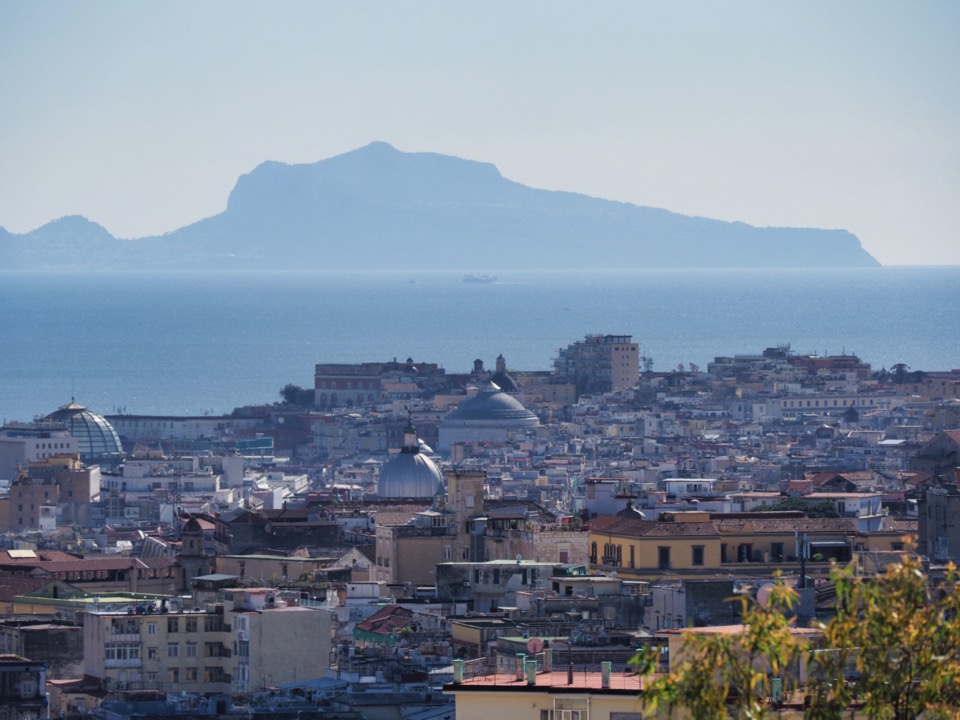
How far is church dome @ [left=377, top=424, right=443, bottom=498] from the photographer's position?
67.4 m

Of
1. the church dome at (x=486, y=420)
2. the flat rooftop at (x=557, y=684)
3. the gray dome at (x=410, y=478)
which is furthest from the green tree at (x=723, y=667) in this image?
the church dome at (x=486, y=420)

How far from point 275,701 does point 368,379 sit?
10643 cm

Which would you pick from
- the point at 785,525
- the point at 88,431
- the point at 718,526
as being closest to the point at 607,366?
the point at 88,431

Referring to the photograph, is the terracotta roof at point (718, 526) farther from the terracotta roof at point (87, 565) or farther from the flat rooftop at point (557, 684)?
the flat rooftop at point (557, 684)

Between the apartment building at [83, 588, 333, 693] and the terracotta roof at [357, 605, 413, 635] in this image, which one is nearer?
the apartment building at [83, 588, 333, 693]

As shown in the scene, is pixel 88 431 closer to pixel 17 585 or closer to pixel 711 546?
pixel 17 585

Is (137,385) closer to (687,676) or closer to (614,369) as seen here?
(614,369)

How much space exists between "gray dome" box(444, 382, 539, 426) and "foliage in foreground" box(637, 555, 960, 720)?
340 feet

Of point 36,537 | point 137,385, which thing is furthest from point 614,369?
point 36,537

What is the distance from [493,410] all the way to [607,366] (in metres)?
21.8

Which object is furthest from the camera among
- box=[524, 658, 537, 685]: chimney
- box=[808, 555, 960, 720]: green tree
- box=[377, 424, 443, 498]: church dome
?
box=[377, 424, 443, 498]: church dome

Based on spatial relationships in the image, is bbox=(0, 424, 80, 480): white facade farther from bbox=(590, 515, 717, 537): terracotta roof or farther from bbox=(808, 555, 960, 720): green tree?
bbox=(808, 555, 960, 720): green tree

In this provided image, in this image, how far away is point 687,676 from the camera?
12422mm

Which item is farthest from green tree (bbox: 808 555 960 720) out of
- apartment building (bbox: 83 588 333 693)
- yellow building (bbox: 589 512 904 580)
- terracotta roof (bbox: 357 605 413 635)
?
yellow building (bbox: 589 512 904 580)
